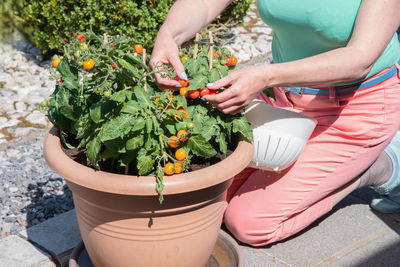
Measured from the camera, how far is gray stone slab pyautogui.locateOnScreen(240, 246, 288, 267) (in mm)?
2306

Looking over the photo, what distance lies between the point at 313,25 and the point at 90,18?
2702 millimetres

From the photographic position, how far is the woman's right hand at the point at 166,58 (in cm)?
189

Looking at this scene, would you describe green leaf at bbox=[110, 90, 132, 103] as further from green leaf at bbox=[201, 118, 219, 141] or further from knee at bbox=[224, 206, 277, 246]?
knee at bbox=[224, 206, 277, 246]

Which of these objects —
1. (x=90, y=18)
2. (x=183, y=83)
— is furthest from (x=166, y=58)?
(x=90, y=18)

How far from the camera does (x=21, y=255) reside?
221 centimetres

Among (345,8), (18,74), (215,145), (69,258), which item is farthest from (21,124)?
(345,8)

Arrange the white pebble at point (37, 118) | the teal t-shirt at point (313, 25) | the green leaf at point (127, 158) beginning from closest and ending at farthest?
the green leaf at point (127, 158) < the teal t-shirt at point (313, 25) < the white pebble at point (37, 118)

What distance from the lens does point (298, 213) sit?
2494 millimetres

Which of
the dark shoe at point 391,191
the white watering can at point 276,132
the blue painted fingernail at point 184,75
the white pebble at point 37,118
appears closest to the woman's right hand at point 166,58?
the blue painted fingernail at point 184,75

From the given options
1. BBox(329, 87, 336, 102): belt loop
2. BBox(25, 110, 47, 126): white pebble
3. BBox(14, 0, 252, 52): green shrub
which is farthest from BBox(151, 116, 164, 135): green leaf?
BBox(14, 0, 252, 52): green shrub

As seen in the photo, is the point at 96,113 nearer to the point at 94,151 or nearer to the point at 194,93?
the point at 94,151

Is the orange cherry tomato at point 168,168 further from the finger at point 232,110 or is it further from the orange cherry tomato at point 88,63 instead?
the orange cherry tomato at point 88,63

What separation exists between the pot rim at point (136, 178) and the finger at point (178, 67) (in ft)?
1.17

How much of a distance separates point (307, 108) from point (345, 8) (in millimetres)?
531
